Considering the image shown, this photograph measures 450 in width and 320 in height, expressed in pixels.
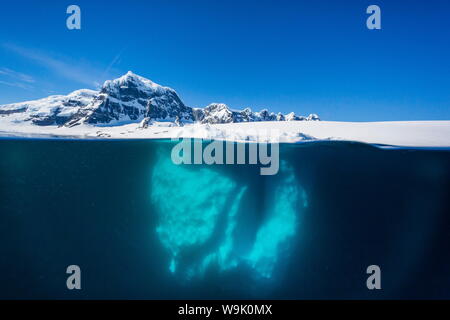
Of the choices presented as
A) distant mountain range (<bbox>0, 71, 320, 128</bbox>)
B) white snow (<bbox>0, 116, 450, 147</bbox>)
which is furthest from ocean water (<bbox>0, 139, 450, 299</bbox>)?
distant mountain range (<bbox>0, 71, 320, 128</bbox>)

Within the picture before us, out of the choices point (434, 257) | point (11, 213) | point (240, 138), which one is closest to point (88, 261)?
point (11, 213)

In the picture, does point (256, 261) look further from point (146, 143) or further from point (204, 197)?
point (146, 143)

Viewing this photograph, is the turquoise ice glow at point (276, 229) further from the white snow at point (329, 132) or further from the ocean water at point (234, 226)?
the white snow at point (329, 132)

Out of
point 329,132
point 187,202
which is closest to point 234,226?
point 187,202

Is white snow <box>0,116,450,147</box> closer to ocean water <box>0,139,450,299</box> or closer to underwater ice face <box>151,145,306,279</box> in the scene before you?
ocean water <box>0,139,450,299</box>

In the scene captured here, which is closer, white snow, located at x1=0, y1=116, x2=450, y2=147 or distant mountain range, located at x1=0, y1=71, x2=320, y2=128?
white snow, located at x1=0, y1=116, x2=450, y2=147

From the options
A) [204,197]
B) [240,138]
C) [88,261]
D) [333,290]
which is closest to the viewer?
[240,138]

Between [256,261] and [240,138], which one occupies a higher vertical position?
[240,138]
